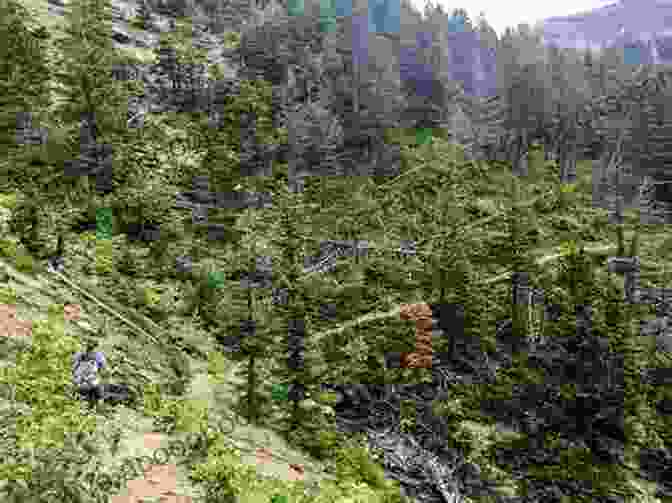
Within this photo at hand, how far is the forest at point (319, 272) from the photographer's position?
2027 centimetres

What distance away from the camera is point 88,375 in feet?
49.7

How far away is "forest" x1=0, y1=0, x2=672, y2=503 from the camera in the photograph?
2027 centimetres

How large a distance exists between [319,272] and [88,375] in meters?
26.9

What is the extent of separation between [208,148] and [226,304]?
2765 cm

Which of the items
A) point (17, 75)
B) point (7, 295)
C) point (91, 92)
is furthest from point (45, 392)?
point (17, 75)

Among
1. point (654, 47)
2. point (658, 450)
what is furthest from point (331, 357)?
point (654, 47)

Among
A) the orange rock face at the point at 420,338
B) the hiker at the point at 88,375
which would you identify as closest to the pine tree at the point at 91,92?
the orange rock face at the point at 420,338

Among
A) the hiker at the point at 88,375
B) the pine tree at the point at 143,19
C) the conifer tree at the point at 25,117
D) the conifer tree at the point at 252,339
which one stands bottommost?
the conifer tree at the point at 252,339

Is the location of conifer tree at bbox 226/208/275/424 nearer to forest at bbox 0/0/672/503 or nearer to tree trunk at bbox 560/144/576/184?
forest at bbox 0/0/672/503

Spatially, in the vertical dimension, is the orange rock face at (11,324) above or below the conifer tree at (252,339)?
above

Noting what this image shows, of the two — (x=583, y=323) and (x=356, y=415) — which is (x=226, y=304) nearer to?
(x=356, y=415)

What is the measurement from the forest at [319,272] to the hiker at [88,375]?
0.71 metres

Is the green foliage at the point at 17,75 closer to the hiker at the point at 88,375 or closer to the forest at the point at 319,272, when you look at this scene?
the forest at the point at 319,272

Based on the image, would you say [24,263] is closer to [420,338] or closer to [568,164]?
[420,338]
